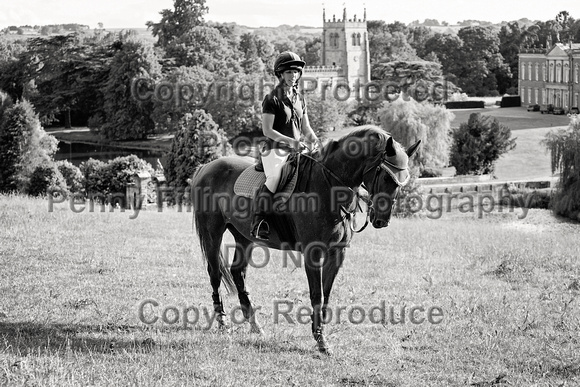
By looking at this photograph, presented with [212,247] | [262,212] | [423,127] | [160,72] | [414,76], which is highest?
[160,72]

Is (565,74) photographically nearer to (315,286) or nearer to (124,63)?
(124,63)

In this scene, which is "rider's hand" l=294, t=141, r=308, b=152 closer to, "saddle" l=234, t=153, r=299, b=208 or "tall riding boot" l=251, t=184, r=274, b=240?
"saddle" l=234, t=153, r=299, b=208

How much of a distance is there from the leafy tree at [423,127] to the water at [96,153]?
20828mm

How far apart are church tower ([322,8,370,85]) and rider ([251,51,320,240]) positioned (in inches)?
4600

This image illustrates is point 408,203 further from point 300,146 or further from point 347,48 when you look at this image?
point 347,48

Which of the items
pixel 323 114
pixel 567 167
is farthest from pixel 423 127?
pixel 323 114

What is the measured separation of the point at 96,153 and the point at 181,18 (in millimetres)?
42792

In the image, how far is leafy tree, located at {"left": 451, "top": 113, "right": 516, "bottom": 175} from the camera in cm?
5884

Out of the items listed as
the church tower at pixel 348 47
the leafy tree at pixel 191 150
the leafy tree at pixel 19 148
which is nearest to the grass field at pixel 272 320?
the leafy tree at pixel 19 148

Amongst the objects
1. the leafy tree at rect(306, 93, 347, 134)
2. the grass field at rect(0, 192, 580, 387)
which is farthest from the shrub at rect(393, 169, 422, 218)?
the leafy tree at rect(306, 93, 347, 134)

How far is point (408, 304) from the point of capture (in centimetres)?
1042

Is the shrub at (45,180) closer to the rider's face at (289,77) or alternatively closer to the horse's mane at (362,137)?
the rider's face at (289,77)

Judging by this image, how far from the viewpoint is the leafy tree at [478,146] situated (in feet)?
193

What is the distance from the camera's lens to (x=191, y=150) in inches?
1693
